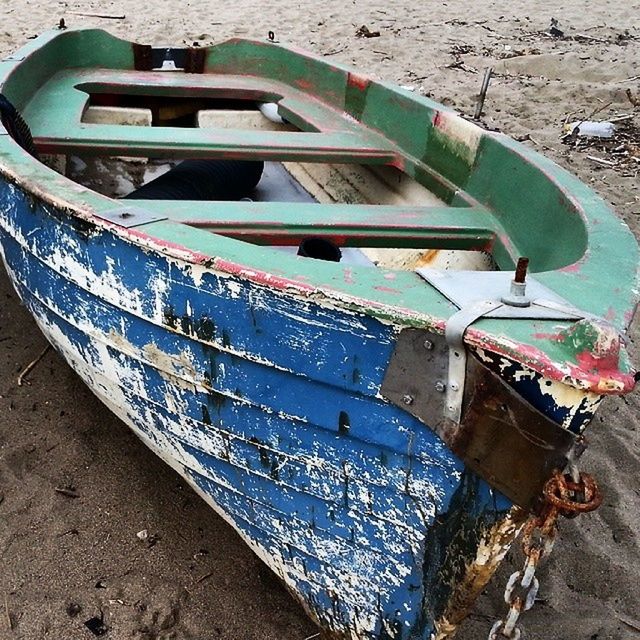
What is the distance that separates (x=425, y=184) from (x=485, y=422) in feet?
5.85

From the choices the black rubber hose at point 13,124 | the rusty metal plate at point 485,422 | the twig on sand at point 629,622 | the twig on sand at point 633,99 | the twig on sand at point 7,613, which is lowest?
the twig on sand at point 7,613

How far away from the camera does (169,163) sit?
13.4ft

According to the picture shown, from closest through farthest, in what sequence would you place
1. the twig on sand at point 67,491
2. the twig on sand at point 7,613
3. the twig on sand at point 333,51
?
the twig on sand at point 7,613 → the twig on sand at point 67,491 → the twig on sand at point 333,51

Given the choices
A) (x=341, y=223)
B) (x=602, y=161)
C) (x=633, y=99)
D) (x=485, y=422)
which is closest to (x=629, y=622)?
(x=485, y=422)

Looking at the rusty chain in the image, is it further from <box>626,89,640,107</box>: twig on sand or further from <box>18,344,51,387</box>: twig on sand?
<box>626,89,640,107</box>: twig on sand

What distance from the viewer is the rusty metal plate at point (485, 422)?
1.30 meters

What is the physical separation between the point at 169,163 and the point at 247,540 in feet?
8.38

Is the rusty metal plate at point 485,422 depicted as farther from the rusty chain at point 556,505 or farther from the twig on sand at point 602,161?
the twig on sand at point 602,161

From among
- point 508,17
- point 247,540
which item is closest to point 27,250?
point 247,540

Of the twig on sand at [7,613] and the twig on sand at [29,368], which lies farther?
the twig on sand at [29,368]

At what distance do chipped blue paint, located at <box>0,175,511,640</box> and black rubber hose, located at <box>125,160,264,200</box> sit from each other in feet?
3.47

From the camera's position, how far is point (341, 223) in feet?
7.68

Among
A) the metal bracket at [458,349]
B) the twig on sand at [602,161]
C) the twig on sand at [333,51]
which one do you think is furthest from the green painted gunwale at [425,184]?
the twig on sand at [333,51]

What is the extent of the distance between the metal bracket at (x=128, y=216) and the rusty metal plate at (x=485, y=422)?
0.68 m
